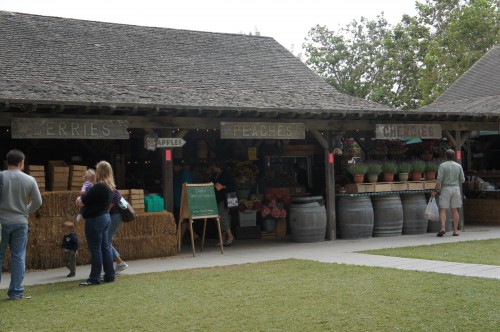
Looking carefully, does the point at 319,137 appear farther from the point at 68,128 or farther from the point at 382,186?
the point at 68,128

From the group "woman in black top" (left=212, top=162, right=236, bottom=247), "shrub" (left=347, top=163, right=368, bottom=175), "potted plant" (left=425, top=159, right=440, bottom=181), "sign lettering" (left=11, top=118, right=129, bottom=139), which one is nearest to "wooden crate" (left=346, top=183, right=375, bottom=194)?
"shrub" (left=347, top=163, right=368, bottom=175)

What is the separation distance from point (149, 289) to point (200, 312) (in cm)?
159

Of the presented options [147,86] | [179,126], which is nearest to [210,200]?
[179,126]

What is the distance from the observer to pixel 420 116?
13.5 m

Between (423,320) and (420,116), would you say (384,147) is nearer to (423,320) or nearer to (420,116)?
(420,116)

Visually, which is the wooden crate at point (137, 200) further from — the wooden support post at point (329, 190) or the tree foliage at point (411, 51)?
the tree foliage at point (411, 51)

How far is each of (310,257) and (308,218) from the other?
92.1 inches

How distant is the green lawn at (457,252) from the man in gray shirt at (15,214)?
571cm

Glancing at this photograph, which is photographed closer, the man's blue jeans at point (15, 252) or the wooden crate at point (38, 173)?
the man's blue jeans at point (15, 252)

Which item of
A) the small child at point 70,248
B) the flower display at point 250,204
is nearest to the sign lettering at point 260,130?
the flower display at point 250,204

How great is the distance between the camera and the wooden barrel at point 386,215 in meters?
13.7

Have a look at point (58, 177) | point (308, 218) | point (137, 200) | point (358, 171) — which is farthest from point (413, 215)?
point (58, 177)

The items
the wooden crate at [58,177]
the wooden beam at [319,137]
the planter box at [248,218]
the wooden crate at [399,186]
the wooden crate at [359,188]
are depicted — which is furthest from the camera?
the planter box at [248,218]

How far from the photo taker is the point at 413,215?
14.0 metres
